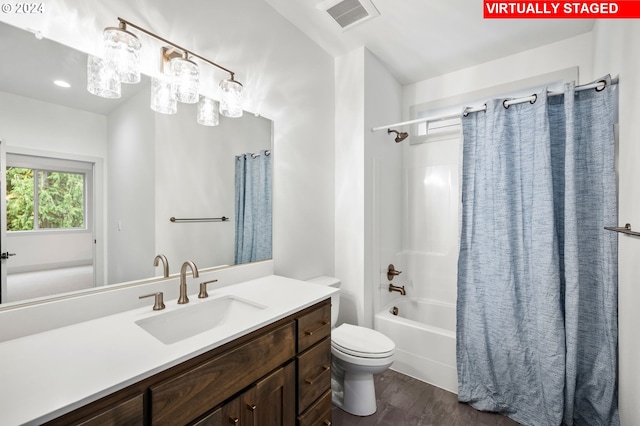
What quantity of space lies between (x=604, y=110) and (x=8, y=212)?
2.84 m

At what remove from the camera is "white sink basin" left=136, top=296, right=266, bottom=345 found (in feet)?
3.79

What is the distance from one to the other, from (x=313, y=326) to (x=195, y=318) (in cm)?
54

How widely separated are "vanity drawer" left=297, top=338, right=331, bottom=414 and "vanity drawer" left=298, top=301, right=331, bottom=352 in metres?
0.04

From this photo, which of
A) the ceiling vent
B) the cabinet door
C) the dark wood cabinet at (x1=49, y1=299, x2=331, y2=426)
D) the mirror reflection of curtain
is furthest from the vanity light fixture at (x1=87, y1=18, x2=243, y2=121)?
the cabinet door

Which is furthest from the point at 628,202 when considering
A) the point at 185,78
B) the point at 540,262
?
the point at 185,78

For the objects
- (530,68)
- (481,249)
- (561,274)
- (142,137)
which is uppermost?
(530,68)

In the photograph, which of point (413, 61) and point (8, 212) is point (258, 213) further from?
point (413, 61)

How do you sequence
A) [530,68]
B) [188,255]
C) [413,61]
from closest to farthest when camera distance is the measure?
1. [188,255]
2. [530,68]
3. [413,61]

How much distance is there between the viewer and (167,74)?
4.45 ft

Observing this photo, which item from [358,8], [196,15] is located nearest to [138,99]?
[196,15]

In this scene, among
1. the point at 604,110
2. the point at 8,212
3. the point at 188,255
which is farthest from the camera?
the point at 604,110

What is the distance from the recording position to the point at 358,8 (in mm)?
1882

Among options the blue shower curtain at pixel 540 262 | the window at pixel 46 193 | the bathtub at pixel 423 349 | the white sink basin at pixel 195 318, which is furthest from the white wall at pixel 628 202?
the window at pixel 46 193

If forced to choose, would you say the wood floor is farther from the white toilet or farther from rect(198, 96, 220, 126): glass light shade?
rect(198, 96, 220, 126): glass light shade
